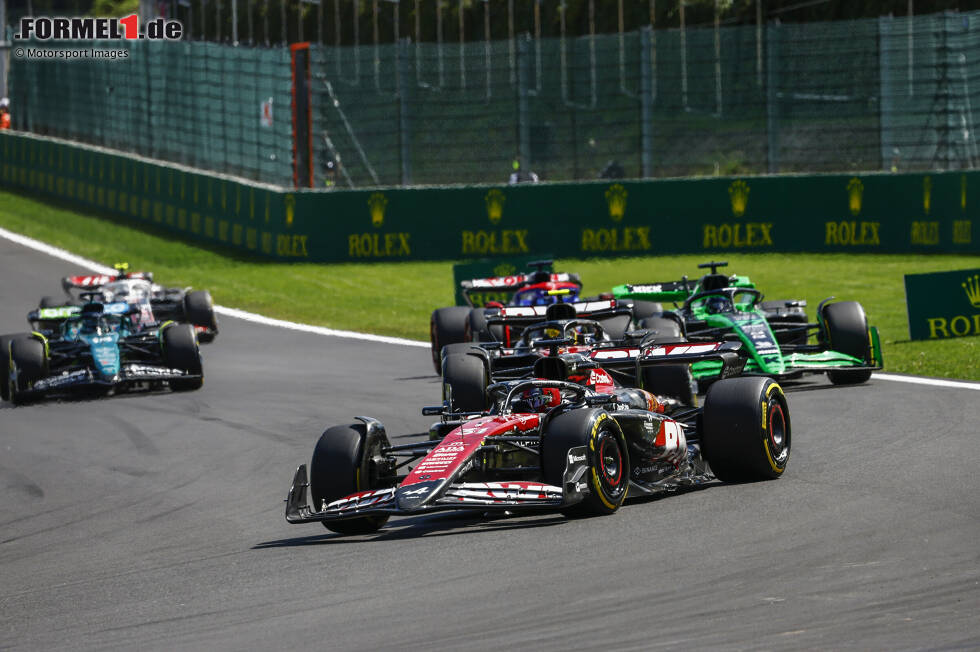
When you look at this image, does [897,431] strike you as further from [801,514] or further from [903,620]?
[903,620]

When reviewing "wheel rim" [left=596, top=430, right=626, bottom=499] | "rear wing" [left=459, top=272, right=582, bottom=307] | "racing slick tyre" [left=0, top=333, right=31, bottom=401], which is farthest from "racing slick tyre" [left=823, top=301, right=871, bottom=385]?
"racing slick tyre" [left=0, top=333, right=31, bottom=401]

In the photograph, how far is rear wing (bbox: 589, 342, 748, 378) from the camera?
13914mm

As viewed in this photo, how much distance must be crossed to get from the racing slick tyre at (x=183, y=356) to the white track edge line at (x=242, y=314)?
507cm

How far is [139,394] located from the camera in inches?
837

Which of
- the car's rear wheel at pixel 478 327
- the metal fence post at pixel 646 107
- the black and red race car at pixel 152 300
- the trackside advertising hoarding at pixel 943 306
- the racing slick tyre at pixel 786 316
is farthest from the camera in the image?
the metal fence post at pixel 646 107

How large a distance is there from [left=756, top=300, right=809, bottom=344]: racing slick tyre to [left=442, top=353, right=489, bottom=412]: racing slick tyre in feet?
17.6

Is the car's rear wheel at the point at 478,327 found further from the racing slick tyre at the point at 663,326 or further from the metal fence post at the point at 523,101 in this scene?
the metal fence post at the point at 523,101

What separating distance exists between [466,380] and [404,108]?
2054 cm

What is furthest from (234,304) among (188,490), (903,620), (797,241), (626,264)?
(903,620)

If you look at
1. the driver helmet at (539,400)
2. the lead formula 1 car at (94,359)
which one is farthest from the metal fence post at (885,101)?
the driver helmet at (539,400)

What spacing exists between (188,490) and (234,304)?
62.7ft

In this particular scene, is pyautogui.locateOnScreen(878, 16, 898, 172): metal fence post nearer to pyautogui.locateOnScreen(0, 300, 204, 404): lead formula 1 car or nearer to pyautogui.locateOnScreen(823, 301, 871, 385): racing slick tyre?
pyautogui.locateOnScreen(823, 301, 871, 385): racing slick tyre

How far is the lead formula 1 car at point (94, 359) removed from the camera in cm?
2067

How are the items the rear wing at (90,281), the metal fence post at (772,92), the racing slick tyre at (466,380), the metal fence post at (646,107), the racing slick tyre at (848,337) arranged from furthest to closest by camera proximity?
the metal fence post at (646,107) → the metal fence post at (772,92) → the rear wing at (90,281) → the racing slick tyre at (848,337) → the racing slick tyre at (466,380)
